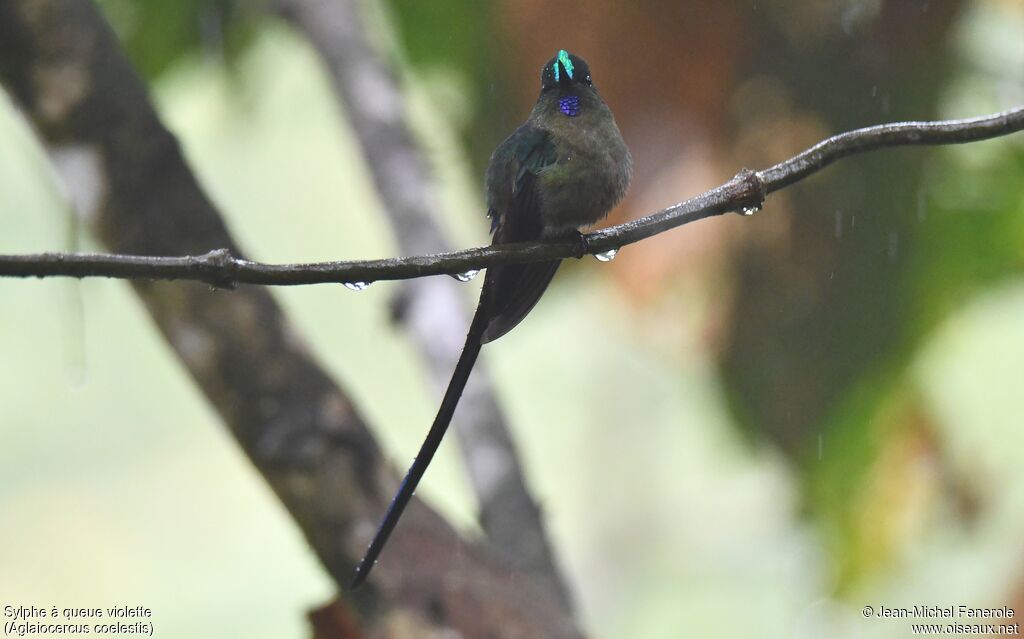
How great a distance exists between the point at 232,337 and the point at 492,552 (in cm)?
87

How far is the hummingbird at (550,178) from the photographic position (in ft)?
6.15

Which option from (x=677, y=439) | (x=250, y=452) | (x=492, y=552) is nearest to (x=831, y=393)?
(x=492, y=552)

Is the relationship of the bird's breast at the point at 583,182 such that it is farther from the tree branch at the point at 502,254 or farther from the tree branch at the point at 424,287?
the tree branch at the point at 424,287

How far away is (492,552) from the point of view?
9.50 ft

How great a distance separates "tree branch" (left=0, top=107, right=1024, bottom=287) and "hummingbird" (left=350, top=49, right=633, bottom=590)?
8.7 inches

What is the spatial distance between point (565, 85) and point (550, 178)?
175 mm

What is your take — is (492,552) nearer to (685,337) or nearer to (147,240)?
(147,240)

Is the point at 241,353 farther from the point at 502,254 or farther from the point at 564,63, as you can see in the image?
the point at 502,254

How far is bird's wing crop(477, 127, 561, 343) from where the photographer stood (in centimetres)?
187

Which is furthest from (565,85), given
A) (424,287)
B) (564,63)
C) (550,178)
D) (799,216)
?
(799,216)

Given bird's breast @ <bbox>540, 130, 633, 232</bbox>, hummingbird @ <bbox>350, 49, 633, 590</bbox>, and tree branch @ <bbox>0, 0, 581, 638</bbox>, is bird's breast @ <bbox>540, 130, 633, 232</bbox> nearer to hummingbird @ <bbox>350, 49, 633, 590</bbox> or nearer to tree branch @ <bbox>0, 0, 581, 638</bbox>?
hummingbird @ <bbox>350, 49, 633, 590</bbox>

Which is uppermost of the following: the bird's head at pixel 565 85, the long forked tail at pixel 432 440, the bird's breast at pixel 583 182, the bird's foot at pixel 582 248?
the bird's head at pixel 565 85

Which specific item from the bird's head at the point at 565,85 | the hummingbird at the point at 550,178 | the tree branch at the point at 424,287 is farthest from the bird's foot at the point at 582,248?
the tree branch at the point at 424,287

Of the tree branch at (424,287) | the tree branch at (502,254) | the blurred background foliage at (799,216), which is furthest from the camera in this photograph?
the blurred background foliage at (799,216)
